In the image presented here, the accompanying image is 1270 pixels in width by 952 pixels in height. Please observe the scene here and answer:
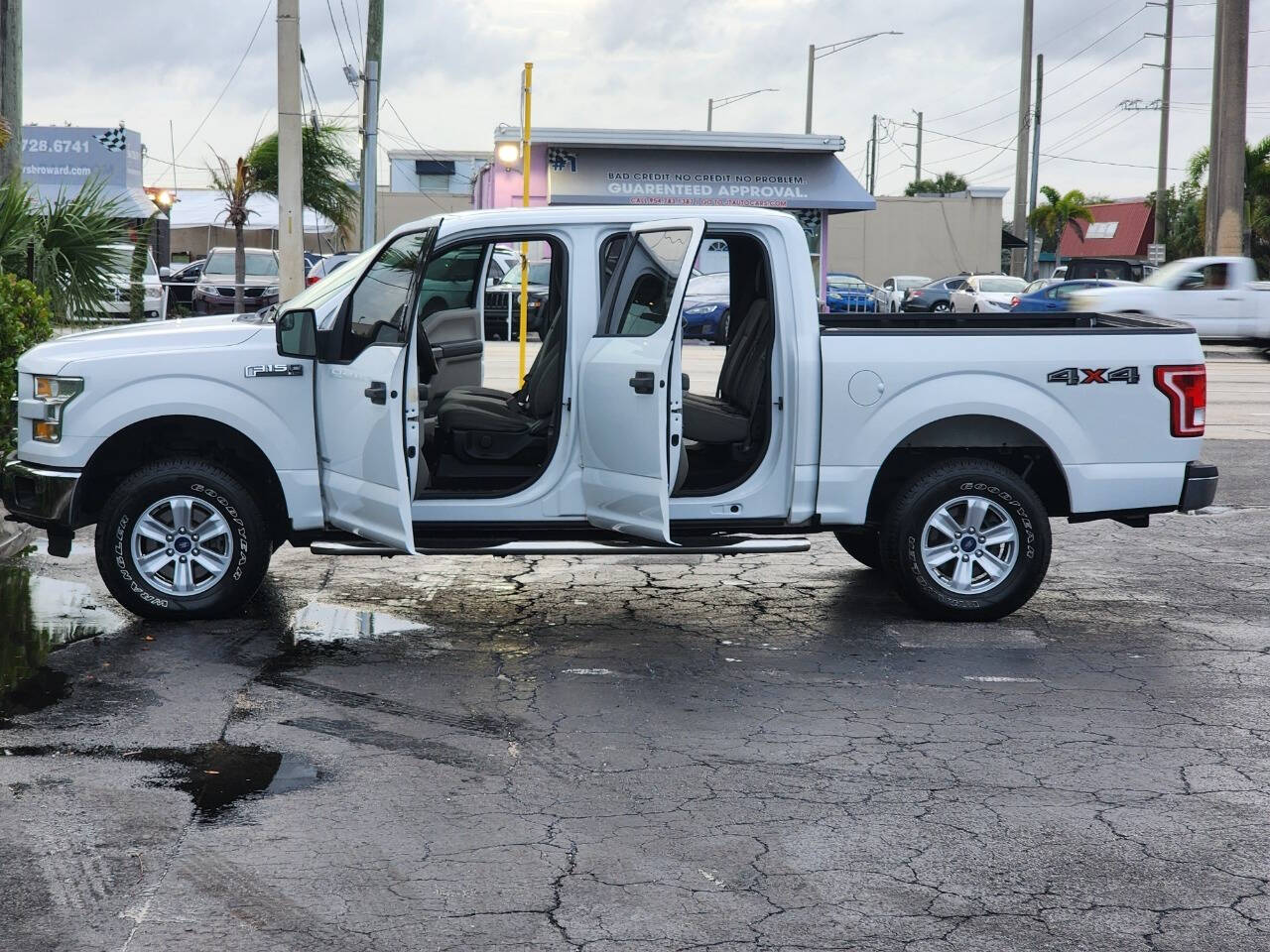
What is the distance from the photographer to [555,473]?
734cm

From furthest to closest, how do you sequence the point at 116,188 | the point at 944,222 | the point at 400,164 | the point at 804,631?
the point at 400,164 → the point at 944,222 → the point at 116,188 → the point at 804,631

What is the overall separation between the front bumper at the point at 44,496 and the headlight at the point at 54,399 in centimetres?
17

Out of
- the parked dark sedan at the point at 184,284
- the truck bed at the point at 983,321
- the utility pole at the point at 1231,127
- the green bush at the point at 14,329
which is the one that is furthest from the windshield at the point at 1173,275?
the green bush at the point at 14,329

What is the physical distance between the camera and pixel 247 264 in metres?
30.6

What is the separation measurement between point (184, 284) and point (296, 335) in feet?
85.3

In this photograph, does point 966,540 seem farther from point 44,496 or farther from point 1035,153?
point 1035,153

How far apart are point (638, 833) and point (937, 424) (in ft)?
11.6

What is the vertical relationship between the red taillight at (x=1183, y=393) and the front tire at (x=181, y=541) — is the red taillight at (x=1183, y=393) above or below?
above

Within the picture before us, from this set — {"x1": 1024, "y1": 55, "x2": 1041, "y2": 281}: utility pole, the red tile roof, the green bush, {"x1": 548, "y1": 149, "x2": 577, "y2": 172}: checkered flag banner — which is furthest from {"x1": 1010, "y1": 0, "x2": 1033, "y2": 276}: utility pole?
the green bush

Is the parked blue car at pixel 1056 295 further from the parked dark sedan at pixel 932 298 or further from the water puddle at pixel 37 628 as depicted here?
the water puddle at pixel 37 628

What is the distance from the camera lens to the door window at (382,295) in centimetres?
720

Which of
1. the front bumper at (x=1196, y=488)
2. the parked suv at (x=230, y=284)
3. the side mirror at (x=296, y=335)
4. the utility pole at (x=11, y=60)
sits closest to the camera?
the side mirror at (x=296, y=335)

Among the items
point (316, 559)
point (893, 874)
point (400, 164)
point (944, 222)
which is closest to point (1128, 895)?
point (893, 874)

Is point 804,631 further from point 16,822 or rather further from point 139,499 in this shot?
point 16,822
